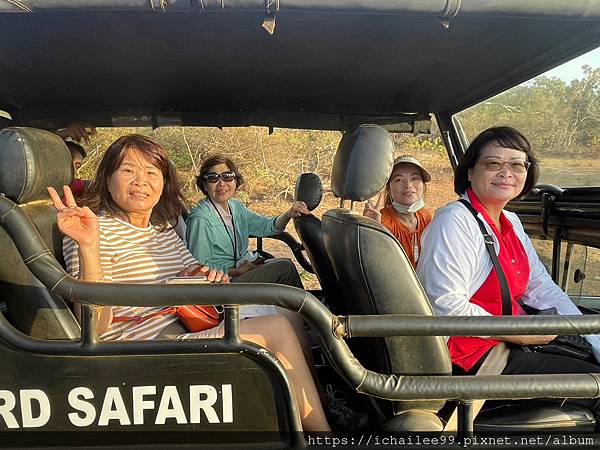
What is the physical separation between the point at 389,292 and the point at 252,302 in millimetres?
480

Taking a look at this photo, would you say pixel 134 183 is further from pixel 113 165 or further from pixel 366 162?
pixel 366 162

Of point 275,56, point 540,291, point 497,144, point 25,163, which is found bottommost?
point 540,291

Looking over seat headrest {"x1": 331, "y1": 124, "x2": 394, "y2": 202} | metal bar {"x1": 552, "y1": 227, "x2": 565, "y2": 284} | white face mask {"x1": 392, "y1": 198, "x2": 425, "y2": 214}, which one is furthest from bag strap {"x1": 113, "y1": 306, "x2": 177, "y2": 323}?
metal bar {"x1": 552, "y1": 227, "x2": 565, "y2": 284}

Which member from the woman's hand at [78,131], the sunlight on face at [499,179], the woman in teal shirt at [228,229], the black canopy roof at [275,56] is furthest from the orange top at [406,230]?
the woman's hand at [78,131]

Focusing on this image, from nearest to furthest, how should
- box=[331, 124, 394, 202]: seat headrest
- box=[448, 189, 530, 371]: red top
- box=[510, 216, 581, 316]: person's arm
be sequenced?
box=[331, 124, 394, 202]: seat headrest < box=[448, 189, 530, 371]: red top < box=[510, 216, 581, 316]: person's arm

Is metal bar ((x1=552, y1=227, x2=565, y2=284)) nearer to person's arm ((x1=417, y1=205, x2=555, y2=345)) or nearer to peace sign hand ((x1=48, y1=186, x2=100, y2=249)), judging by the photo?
person's arm ((x1=417, y1=205, x2=555, y2=345))

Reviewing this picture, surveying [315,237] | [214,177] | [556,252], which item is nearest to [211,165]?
[214,177]

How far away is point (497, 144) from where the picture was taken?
203 centimetres

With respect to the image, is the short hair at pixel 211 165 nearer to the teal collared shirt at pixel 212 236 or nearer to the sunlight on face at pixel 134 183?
the teal collared shirt at pixel 212 236

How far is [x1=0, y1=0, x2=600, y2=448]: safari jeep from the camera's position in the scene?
147cm

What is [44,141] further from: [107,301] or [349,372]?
[349,372]

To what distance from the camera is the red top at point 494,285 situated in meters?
1.83

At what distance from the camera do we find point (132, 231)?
212 centimetres

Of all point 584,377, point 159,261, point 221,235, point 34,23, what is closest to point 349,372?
point 584,377
